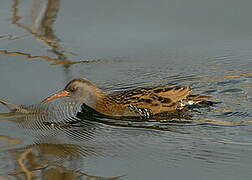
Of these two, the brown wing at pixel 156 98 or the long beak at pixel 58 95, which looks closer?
the long beak at pixel 58 95

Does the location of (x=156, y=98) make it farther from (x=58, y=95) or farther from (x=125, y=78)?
(x=58, y=95)

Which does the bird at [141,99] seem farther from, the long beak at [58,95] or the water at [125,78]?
the water at [125,78]

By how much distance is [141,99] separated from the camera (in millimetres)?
9266

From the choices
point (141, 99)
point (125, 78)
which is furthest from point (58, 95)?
point (125, 78)

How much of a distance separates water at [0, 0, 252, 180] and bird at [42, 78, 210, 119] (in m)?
0.25

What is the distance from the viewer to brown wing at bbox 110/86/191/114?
363 inches

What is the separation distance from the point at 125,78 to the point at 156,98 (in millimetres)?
940

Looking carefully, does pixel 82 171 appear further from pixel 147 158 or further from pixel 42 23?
pixel 42 23

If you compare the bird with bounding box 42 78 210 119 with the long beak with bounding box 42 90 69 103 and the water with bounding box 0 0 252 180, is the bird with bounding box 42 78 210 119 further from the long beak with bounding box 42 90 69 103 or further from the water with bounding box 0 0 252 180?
the water with bounding box 0 0 252 180

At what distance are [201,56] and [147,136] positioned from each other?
2.49m

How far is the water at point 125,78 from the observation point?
7402mm

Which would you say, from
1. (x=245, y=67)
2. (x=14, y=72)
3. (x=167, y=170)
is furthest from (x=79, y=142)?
(x=245, y=67)

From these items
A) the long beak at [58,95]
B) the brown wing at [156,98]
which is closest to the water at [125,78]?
the long beak at [58,95]

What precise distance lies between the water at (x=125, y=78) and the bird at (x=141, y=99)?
0.25m
